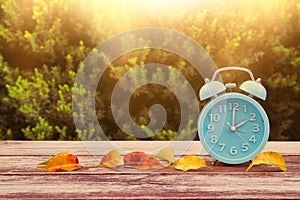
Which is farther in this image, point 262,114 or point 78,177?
point 262,114

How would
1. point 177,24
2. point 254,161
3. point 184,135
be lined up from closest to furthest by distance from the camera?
point 254,161 < point 184,135 < point 177,24

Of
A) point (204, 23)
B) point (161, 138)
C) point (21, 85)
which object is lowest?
point (161, 138)

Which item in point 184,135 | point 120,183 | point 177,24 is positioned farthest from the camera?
point 177,24

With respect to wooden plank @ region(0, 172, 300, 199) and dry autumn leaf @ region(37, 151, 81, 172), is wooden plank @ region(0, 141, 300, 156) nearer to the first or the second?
dry autumn leaf @ region(37, 151, 81, 172)

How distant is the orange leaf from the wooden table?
5 centimetres

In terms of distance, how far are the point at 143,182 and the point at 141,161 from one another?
206 millimetres

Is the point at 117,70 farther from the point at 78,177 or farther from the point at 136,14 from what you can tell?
the point at 78,177

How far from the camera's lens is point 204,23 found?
2.49 meters

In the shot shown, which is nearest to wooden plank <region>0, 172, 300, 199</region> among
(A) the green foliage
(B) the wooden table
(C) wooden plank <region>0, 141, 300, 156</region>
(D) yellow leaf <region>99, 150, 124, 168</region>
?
(B) the wooden table

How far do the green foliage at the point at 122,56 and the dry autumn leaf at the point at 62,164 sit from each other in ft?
3.83

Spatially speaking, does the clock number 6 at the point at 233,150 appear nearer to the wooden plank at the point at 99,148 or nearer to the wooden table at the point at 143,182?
the wooden table at the point at 143,182

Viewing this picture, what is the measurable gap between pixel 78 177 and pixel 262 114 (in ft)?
1.75

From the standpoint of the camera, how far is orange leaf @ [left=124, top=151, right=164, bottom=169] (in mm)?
1229

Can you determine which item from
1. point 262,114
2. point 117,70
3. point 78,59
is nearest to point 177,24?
point 117,70
